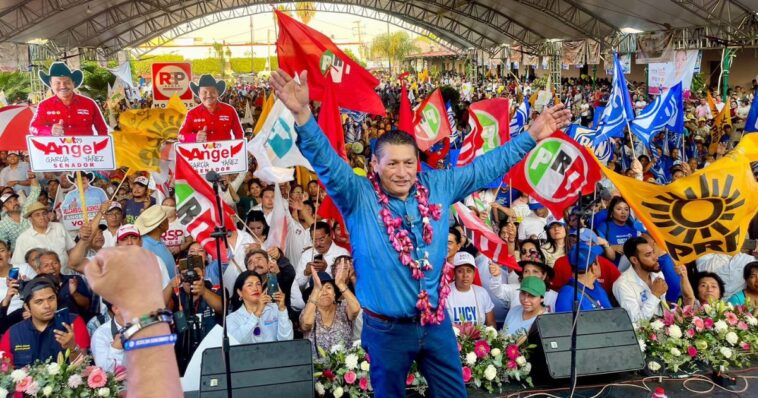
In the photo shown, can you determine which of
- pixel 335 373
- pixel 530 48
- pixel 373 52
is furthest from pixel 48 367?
pixel 373 52

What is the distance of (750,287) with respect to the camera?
567 centimetres

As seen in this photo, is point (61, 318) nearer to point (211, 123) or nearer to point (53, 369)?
point (53, 369)

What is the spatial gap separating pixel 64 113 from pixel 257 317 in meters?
3.79

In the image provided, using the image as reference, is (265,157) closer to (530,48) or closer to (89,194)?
(89,194)

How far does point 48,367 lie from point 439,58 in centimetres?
6954

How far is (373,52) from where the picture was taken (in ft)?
305

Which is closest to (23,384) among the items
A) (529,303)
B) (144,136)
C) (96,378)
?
(96,378)

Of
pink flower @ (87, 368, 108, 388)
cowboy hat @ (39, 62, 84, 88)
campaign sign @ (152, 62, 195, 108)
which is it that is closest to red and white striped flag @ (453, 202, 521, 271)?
pink flower @ (87, 368, 108, 388)

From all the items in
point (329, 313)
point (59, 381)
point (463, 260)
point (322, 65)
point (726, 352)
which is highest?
point (322, 65)

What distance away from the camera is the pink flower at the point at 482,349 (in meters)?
4.40

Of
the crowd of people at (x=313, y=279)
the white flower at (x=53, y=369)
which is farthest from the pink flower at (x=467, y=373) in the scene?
the white flower at (x=53, y=369)

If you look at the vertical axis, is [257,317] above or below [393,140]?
below

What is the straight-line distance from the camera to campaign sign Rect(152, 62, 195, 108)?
13766 mm

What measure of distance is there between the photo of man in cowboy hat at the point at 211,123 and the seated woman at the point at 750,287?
5.85 metres
